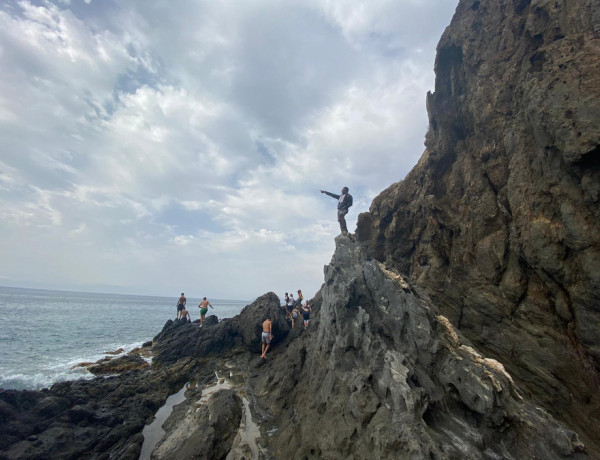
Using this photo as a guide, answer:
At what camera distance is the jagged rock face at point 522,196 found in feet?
28.7

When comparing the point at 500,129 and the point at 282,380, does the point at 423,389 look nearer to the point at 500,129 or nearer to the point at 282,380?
the point at 282,380

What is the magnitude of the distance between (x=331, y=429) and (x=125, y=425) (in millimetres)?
9055

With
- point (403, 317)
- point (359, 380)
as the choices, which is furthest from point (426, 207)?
point (359, 380)

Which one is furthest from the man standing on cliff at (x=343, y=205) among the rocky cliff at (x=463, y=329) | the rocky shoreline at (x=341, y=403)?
the rocky cliff at (x=463, y=329)

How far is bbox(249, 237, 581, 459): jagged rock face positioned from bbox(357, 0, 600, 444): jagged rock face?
3.23 meters

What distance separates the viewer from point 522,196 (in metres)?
11.0

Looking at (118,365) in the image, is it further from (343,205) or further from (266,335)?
(343,205)

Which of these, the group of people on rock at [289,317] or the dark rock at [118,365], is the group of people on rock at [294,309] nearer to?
the group of people on rock at [289,317]

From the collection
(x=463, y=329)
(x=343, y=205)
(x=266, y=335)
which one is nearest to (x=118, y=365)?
(x=266, y=335)

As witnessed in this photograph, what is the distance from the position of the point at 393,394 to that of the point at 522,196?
947 cm

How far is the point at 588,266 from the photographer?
28.4ft

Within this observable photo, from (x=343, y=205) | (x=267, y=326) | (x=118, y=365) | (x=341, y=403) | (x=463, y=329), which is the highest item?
(x=343, y=205)

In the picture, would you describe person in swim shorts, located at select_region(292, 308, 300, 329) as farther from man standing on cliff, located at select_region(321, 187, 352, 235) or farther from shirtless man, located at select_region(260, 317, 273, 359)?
man standing on cliff, located at select_region(321, 187, 352, 235)

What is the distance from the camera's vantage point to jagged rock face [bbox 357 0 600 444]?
8742mm
